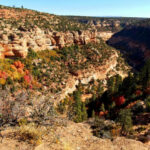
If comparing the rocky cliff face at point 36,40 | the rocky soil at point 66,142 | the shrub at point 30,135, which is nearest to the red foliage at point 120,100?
the rocky soil at point 66,142

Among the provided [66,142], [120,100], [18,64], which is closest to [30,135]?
[66,142]

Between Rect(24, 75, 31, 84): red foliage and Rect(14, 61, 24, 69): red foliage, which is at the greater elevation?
Rect(14, 61, 24, 69): red foliage

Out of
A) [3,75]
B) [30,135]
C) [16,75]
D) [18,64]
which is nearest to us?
Answer: [30,135]

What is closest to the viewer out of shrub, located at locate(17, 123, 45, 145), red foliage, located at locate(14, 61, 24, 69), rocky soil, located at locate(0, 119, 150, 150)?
rocky soil, located at locate(0, 119, 150, 150)

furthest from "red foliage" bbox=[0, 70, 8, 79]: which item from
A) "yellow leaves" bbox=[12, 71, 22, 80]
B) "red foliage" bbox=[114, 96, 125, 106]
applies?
"red foliage" bbox=[114, 96, 125, 106]

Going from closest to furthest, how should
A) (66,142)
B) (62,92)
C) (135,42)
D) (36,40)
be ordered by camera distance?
(66,142) < (62,92) < (36,40) < (135,42)

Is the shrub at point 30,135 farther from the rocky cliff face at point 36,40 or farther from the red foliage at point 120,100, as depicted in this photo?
the rocky cliff face at point 36,40

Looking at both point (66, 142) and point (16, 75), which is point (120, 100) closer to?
point (16, 75)

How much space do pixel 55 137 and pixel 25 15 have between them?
5976cm

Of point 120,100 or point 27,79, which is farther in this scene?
point 120,100

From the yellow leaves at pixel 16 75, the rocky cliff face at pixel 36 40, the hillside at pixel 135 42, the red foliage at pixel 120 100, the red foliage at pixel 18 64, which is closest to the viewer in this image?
the yellow leaves at pixel 16 75

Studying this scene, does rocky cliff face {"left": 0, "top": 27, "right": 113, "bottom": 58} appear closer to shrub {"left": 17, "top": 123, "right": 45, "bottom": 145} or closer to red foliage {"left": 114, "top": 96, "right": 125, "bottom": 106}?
red foliage {"left": 114, "top": 96, "right": 125, "bottom": 106}

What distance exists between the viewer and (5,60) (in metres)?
36.8

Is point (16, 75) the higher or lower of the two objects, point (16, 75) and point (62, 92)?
the higher
